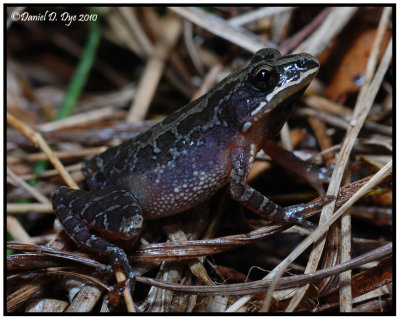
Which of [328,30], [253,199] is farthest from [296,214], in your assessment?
[328,30]

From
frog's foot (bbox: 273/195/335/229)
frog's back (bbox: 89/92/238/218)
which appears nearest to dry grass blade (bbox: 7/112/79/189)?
frog's back (bbox: 89/92/238/218)

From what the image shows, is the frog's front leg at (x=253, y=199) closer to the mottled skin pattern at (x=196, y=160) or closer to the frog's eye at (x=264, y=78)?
the mottled skin pattern at (x=196, y=160)

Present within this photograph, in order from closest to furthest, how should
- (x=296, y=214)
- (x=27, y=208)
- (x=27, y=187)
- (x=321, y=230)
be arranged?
(x=321, y=230) < (x=296, y=214) < (x=27, y=208) < (x=27, y=187)

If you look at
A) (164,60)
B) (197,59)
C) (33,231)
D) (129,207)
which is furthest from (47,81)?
(129,207)

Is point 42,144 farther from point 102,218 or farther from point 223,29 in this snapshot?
point 223,29

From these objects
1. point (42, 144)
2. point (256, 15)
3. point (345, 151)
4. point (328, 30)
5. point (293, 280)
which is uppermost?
point (256, 15)

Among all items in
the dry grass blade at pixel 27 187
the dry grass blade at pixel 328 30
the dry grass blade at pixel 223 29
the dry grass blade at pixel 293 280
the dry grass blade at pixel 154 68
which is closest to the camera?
the dry grass blade at pixel 293 280

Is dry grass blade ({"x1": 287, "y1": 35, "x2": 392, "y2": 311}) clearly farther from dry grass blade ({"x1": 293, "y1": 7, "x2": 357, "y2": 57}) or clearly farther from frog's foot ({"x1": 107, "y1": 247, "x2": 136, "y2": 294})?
frog's foot ({"x1": 107, "y1": 247, "x2": 136, "y2": 294})

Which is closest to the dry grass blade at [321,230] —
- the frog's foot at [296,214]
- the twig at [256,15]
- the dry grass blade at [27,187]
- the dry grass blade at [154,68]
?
the frog's foot at [296,214]
